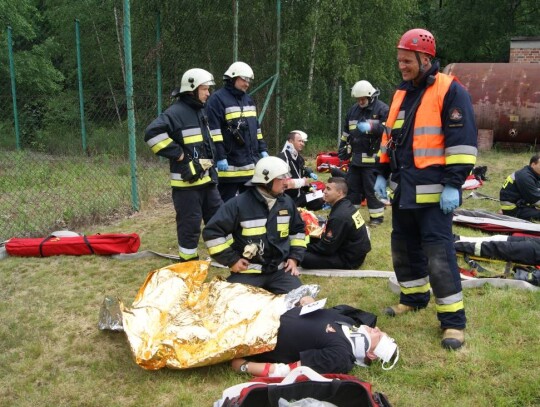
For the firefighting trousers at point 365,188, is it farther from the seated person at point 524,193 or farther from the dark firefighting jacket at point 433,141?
the dark firefighting jacket at point 433,141

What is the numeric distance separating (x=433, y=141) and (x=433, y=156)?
10 centimetres

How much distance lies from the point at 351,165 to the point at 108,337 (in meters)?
4.54

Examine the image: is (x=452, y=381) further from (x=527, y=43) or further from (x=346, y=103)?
(x=527, y=43)

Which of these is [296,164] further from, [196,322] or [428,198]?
[196,322]

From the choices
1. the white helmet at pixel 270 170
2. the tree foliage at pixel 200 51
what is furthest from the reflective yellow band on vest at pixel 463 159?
the tree foliage at pixel 200 51

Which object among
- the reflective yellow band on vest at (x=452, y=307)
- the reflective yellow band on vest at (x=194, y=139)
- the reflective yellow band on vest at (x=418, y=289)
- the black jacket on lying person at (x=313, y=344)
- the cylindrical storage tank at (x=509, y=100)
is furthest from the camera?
the cylindrical storage tank at (x=509, y=100)

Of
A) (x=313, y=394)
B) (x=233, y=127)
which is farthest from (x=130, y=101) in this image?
(x=313, y=394)

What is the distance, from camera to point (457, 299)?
147 inches

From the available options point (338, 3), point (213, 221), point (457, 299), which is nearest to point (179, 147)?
point (213, 221)

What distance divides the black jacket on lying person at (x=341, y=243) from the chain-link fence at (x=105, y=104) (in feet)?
10.8

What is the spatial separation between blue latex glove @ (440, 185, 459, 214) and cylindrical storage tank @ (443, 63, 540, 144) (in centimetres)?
1103

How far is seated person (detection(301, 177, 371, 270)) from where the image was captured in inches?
207

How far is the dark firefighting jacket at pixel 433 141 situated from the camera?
349cm

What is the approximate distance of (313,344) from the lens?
3430mm
